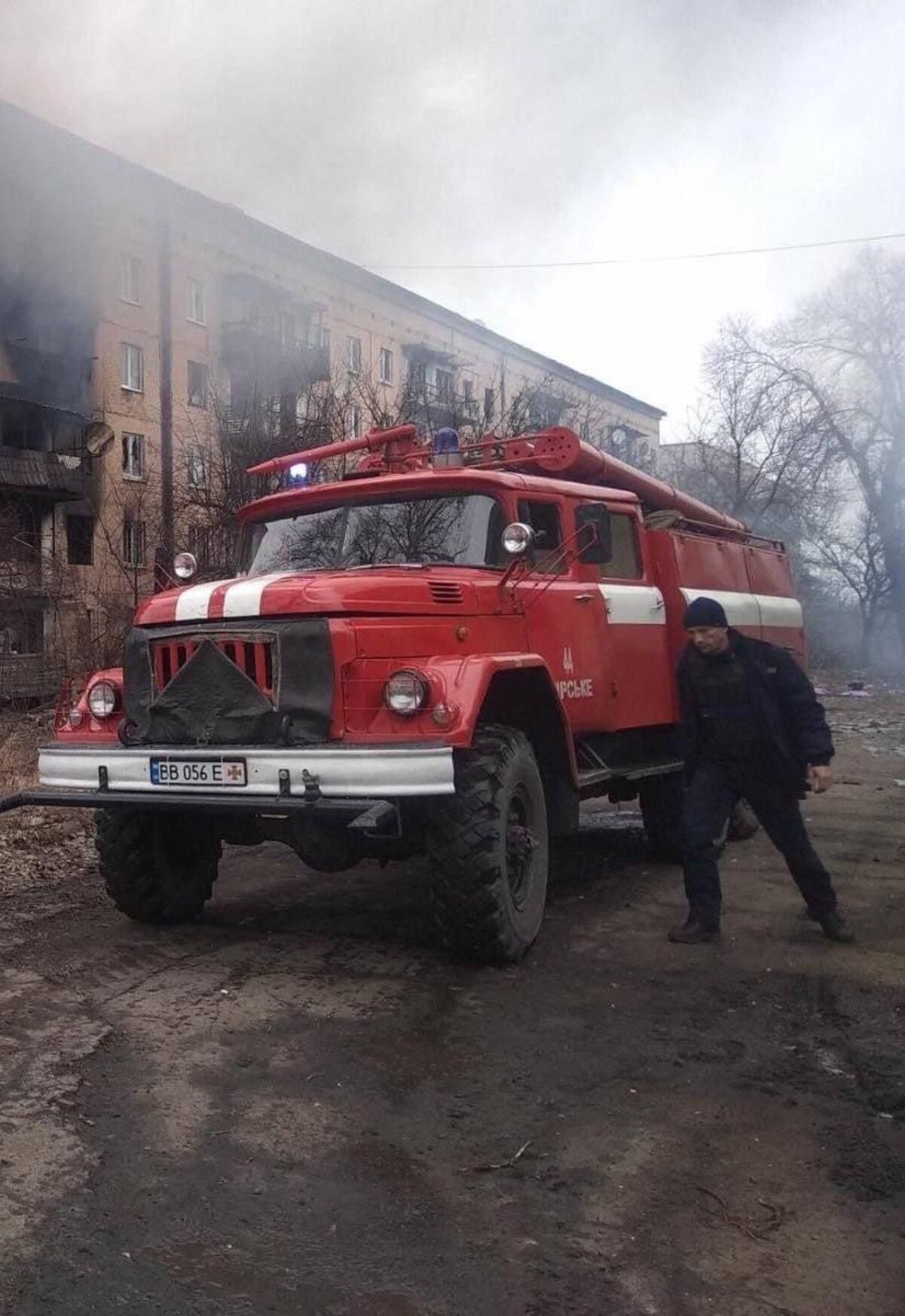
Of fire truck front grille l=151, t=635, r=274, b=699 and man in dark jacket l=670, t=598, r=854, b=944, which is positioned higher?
fire truck front grille l=151, t=635, r=274, b=699

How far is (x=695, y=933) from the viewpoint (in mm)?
5098

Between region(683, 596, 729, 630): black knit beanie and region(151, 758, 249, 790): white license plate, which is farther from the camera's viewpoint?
region(683, 596, 729, 630): black knit beanie

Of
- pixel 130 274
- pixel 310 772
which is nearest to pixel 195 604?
pixel 310 772

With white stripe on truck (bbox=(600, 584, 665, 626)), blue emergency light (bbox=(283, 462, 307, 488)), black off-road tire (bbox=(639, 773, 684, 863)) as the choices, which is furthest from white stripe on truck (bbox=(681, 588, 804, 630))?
blue emergency light (bbox=(283, 462, 307, 488))

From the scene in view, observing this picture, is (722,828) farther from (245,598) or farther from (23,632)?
(23,632)

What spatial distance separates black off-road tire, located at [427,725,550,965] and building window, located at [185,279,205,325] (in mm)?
14099

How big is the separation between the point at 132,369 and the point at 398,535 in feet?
82.6

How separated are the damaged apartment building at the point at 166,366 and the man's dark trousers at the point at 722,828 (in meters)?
2.94

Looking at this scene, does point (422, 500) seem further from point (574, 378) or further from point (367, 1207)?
point (574, 378)

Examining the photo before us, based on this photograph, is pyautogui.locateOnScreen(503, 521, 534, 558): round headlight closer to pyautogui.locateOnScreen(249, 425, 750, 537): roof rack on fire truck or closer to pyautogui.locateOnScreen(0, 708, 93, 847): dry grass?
pyautogui.locateOnScreen(249, 425, 750, 537): roof rack on fire truck

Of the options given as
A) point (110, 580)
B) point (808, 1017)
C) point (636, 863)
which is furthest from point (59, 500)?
point (808, 1017)

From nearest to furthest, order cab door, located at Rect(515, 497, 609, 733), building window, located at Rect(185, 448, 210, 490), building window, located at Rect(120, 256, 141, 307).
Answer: cab door, located at Rect(515, 497, 609, 733) → building window, located at Rect(120, 256, 141, 307) → building window, located at Rect(185, 448, 210, 490)

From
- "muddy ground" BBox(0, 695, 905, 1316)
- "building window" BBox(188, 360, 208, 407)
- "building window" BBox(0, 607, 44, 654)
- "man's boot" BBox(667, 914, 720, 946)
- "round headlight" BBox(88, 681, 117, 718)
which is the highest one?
"building window" BBox(188, 360, 208, 407)

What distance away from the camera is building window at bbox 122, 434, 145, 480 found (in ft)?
88.2
